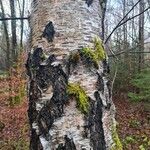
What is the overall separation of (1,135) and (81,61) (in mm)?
9358

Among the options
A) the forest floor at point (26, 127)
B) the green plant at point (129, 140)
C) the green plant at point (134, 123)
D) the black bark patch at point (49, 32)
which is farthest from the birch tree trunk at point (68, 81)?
the green plant at point (134, 123)

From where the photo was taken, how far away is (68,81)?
135cm

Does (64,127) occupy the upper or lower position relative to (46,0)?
lower

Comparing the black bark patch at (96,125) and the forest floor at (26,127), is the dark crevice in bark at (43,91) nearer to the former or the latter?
the black bark patch at (96,125)

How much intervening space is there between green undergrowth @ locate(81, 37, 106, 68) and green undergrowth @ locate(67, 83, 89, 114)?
13 centimetres

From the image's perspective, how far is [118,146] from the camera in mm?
1481

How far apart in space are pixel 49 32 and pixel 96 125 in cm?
40

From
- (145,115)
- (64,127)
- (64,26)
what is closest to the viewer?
(64,127)

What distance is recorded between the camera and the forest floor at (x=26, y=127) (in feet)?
31.0

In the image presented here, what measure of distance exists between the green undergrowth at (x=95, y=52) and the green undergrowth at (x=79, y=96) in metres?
0.13

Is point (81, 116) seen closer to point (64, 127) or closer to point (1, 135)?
point (64, 127)

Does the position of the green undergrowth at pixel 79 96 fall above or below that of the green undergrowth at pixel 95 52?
below

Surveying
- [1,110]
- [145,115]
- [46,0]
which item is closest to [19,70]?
[1,110]

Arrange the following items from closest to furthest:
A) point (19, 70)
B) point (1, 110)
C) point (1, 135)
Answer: point (1, 135), point (19, 70), point (1, 110)
